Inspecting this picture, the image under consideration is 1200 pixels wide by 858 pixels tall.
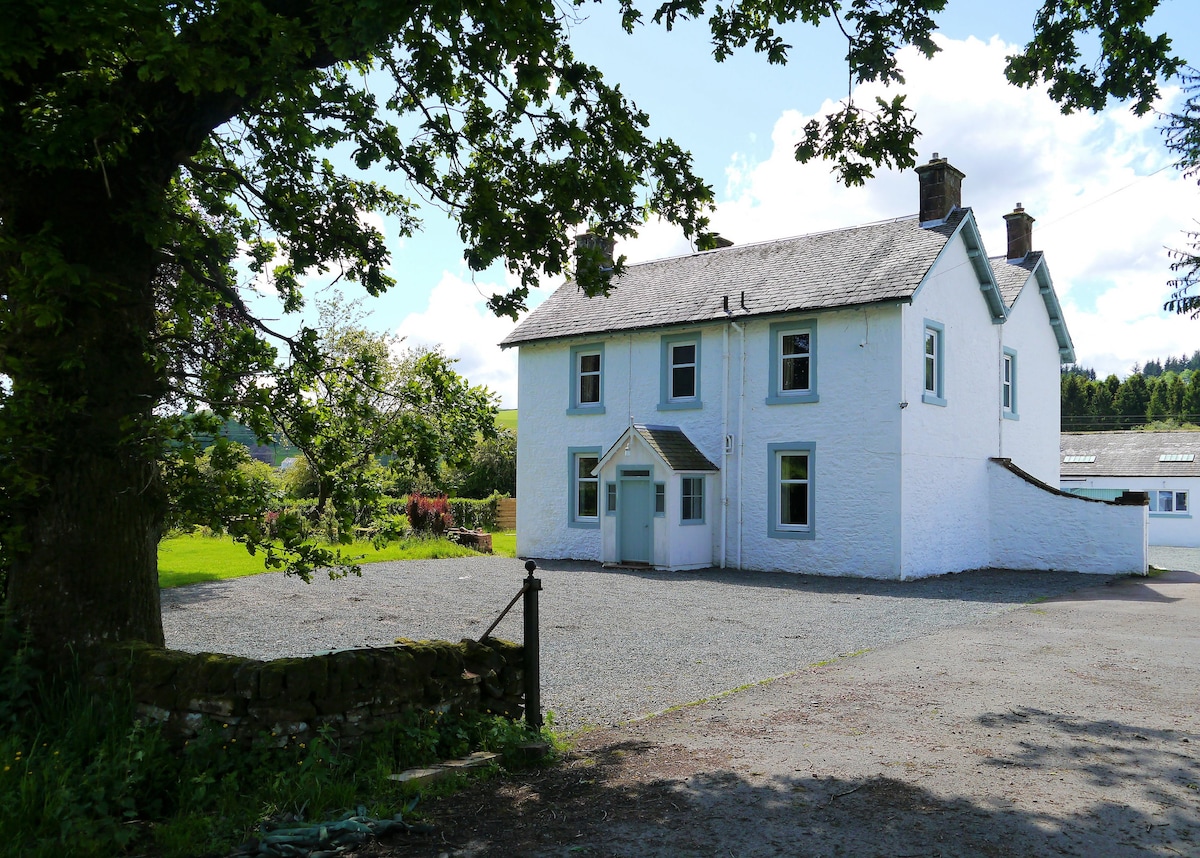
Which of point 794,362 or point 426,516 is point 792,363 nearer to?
point 794,362

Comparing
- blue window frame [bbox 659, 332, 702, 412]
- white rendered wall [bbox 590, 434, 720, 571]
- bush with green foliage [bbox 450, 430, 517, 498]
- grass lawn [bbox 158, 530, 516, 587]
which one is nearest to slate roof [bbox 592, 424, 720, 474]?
white rendered wall [bbox 590, 434, 720, 571]

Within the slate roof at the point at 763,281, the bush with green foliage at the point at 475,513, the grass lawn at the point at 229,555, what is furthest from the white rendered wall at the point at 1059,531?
the bush with green foliage at the point at 475,513

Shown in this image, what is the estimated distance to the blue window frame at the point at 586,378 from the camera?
80.6ft

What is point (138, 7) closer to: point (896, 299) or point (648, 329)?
point (896, 299)

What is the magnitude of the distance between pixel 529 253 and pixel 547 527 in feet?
58.2

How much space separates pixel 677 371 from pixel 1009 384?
374 inches

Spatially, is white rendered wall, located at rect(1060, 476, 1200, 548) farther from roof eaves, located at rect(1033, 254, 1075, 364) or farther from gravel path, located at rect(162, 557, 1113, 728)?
gravel path, located at rect(162, 557, 1113, 728)

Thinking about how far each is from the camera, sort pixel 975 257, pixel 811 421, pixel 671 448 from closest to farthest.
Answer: pixel 811 421 → pixel 671 448 → pixel 975 257

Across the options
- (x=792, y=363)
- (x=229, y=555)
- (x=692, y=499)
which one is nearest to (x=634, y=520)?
(x=692, y=499)

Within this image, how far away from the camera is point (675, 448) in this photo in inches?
862

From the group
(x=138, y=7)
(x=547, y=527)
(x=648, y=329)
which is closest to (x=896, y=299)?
(x=648, y=329)

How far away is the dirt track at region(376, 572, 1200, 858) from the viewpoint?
5.01m

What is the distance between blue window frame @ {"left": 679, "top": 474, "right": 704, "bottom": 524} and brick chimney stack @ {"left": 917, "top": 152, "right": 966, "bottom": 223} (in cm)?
814

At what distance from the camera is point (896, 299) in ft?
63.8
